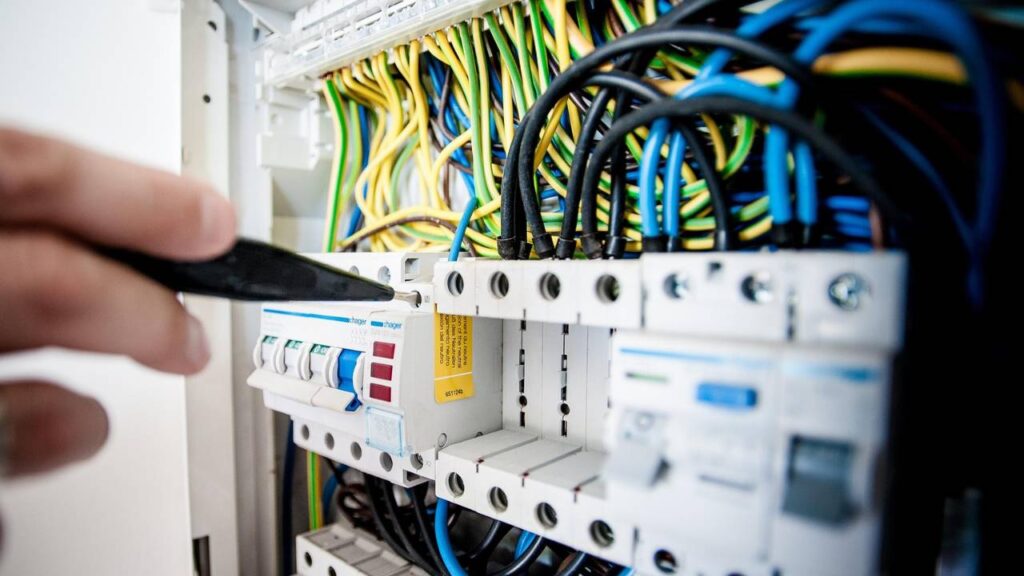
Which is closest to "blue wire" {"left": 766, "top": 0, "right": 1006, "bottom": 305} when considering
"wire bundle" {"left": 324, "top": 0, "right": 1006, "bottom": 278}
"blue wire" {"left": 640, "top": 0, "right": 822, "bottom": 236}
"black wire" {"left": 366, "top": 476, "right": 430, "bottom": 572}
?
"wire bundle" {"left": 324, "top": 0, "right": 1006, "bottom": 278}

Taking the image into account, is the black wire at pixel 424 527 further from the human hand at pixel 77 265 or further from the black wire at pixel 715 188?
the black wire at pixel 715 188

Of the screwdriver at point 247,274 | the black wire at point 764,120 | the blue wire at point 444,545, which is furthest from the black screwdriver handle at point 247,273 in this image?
the blue wire at point 444,545

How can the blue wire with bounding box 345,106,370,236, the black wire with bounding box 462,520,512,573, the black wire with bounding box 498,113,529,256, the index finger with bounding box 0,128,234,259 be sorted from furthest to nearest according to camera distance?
the blue wire with bounding box 345,106,370,236
the black wire with bounding box 462,520,512,573
the black wire with bounding box 498,113,529,256
the index finger with bounding box 0,128,234,259

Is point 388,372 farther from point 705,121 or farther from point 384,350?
point 705,121

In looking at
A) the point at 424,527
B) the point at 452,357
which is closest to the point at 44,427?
the point at 452,357

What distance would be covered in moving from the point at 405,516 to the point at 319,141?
0.90m

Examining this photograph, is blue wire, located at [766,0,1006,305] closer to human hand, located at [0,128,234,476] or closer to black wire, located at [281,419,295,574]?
human hand, located at [0,128,234,476]

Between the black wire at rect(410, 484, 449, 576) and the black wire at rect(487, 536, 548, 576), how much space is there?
0.42 ft

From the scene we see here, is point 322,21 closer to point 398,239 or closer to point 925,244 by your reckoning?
point 398,239

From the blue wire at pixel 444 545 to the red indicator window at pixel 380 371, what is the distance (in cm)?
23

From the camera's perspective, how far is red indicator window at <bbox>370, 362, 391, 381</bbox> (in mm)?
783

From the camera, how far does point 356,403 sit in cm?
85

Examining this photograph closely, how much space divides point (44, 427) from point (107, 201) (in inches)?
8.6

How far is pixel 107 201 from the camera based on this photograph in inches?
14.9
